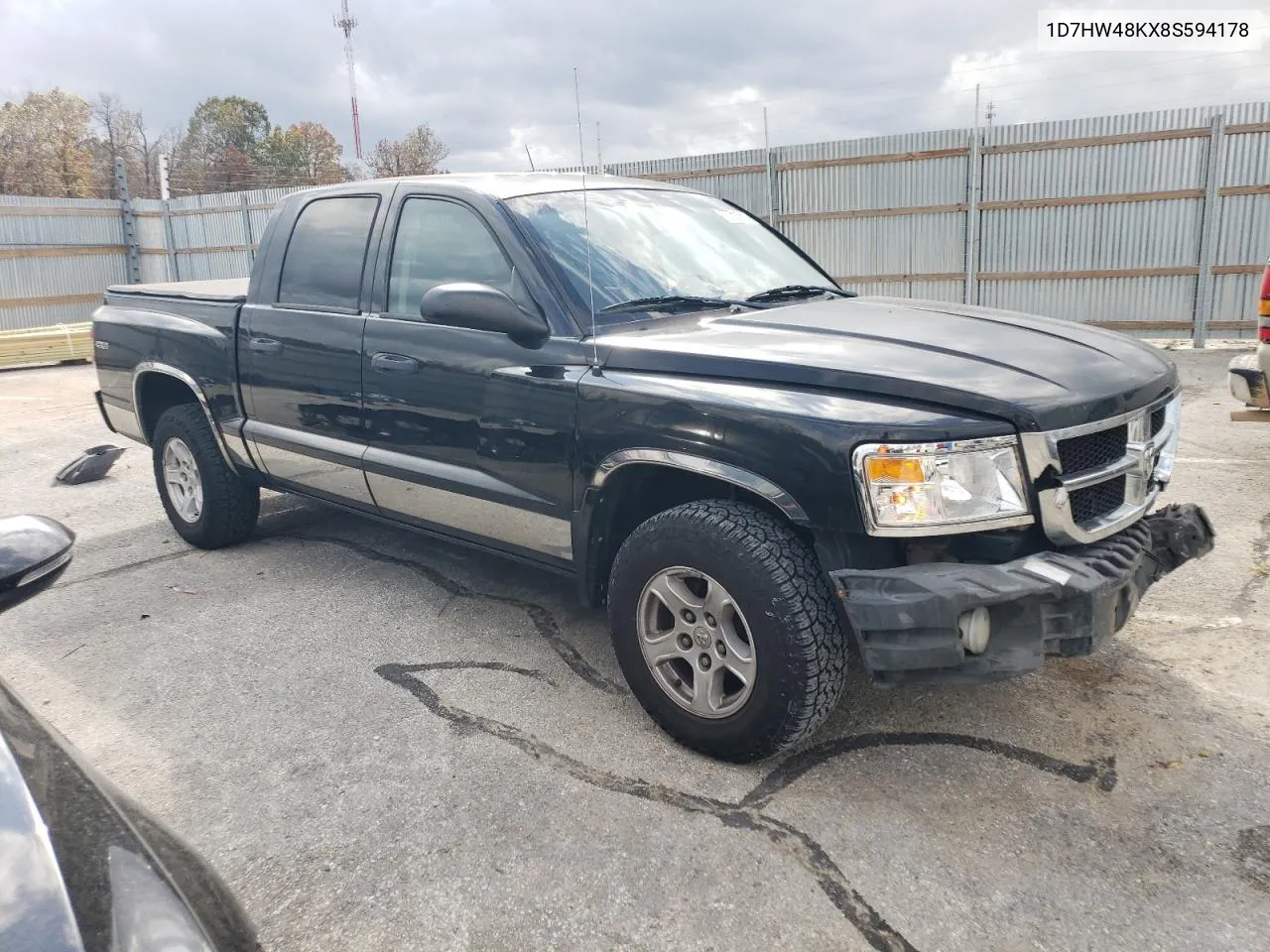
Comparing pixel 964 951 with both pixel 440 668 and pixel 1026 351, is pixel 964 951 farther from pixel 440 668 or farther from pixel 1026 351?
pixel 440 668

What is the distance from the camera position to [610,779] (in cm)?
291

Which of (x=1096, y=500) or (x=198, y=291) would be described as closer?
(x=1096, y=500)

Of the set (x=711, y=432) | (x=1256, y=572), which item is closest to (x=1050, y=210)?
(x=1256, y=572)

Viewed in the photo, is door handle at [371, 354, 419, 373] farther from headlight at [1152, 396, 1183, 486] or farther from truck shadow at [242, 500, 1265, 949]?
headlight at [1152, 396, 1183, 486]

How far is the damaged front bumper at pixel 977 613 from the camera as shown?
2.44m

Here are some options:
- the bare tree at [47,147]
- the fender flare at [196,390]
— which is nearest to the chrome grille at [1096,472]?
the fender flare at [196,390]

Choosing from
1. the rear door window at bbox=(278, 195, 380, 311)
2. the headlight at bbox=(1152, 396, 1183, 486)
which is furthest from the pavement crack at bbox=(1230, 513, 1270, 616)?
the rear door window at bbox=(278, 195, 380, 311)

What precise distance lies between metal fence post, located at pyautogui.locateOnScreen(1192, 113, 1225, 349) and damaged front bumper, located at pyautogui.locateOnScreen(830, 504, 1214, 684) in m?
10.6

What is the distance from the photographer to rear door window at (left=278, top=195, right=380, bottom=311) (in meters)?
4.15

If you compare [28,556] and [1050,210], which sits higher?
[1050,210]

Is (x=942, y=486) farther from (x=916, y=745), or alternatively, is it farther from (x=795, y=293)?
(x=795, y=293)

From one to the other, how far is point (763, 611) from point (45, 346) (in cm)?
1469

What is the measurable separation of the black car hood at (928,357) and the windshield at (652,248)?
23 centimetres

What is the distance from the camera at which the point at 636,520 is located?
130 inches
